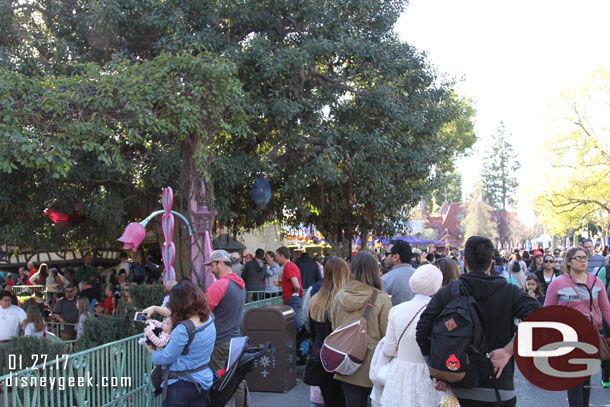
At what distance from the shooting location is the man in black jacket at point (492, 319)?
3383 mm

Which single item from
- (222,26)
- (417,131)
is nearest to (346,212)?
(417,131)

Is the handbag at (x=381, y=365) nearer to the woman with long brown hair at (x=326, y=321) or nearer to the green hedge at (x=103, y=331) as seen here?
the woman with long brown hair at (x=326, y=321)

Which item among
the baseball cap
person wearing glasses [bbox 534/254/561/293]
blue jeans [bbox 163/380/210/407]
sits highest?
the baseball cap

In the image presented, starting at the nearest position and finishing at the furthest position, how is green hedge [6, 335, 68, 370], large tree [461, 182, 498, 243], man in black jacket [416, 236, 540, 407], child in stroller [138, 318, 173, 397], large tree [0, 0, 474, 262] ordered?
1. man in black jacket [416, 236, 540, 407]
2. child in stroller [138, 318, 173, 397]
3. green hedge [6, 335, 68, 370]
4. large tree [0, 0, 474, 262]
5. large tree [461, 182, 498, 243]

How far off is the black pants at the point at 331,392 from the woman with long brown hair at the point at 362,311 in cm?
49

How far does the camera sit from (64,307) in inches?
426

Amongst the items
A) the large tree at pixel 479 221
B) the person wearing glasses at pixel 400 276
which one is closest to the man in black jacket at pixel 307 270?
the person wearing glasses at pixel 400 276

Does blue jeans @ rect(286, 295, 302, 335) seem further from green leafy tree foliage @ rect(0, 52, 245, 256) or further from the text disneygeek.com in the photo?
the text disneygeek.com

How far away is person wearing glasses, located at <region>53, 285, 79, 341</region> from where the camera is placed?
35.0 feet

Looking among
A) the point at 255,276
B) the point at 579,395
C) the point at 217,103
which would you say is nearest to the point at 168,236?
the point at 217,103

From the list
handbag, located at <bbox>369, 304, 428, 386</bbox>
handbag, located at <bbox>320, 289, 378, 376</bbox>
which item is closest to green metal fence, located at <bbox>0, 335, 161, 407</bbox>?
handbag, located at <bbox>320, 289, 378, 376</bbox>

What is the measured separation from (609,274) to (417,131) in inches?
337

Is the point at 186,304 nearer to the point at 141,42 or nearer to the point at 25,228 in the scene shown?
the point at 25,228

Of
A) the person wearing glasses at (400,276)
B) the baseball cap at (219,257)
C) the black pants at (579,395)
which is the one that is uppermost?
the baseball cap at (219,257)
